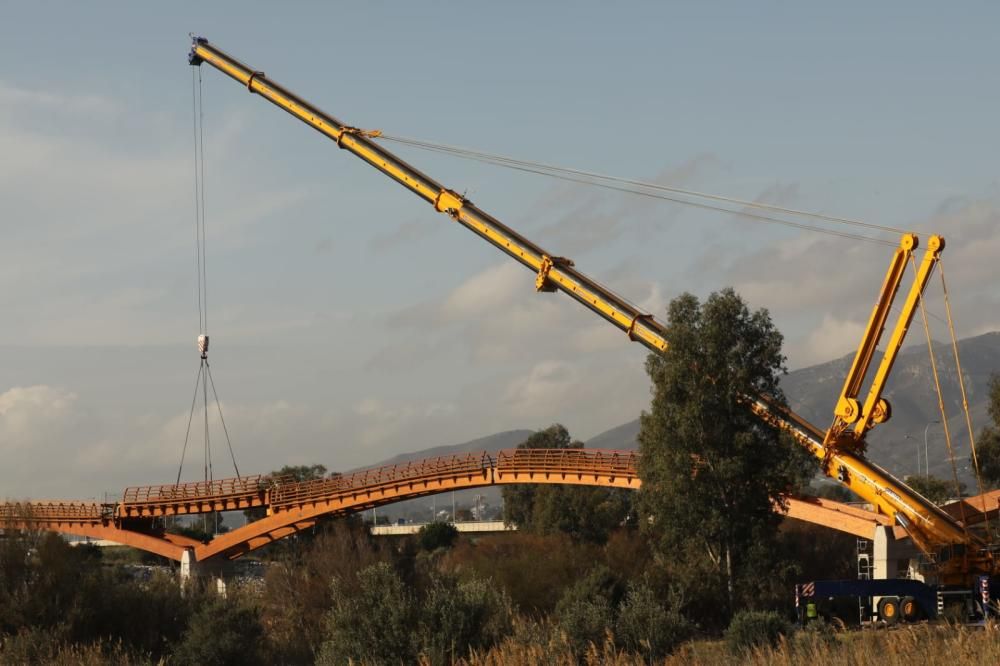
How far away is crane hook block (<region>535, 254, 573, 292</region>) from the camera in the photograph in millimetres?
65062

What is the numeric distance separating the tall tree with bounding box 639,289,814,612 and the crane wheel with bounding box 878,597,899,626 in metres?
6.13

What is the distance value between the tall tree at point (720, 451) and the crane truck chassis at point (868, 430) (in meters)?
1.13

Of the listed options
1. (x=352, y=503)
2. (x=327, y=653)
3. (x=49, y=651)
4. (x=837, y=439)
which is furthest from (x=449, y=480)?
(x=327, y=653)

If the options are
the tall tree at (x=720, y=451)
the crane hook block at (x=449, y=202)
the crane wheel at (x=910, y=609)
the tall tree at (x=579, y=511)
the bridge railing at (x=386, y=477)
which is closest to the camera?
the crane wheel at (x=910, y=609)

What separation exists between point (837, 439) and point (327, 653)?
31536 mm

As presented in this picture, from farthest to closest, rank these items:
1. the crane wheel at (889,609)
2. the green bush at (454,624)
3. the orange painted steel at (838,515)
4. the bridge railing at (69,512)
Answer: the bridge railing at (69,512) → the orange painted steel at (838,515) → the crane wheel at (889,609) → the green bush at (454,624)

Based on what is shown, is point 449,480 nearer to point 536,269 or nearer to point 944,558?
point 536,269

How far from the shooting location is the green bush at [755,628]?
3968 centimetres

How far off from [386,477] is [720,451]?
1059 inches

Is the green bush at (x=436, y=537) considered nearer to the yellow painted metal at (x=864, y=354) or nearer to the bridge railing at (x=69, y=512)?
the bridge railing at (x=69, y=512)

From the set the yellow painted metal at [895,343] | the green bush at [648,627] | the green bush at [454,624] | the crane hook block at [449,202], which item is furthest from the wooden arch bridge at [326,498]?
the green bush at [454,624]

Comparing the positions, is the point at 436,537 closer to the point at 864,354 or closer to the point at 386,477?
the point at 386,477

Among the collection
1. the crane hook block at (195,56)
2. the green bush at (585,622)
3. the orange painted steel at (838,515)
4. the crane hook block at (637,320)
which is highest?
the crane hook block at (195,56)

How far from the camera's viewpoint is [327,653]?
3353 cm
